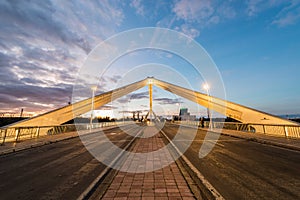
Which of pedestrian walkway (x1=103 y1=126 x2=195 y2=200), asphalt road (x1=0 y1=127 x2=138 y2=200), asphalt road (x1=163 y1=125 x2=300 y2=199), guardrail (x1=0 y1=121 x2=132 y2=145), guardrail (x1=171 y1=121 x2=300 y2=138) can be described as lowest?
asphalt road (x1=0 y1=127 x2=138 y2=200)

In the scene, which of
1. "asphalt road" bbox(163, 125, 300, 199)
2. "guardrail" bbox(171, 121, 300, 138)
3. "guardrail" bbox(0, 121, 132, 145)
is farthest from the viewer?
"guardrail" bbox(171, 121, 300, 138)

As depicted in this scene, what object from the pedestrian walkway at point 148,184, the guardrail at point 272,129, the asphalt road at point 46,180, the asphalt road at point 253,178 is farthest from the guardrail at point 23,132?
the guardrail at point 272,129

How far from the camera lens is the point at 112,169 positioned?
5.85 metres

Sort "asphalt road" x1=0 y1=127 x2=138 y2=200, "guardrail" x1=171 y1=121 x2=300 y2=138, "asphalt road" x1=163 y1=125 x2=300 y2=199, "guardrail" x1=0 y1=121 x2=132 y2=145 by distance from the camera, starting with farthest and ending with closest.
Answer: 1. "guardrail" x1=171 y1=121 x2=300 y2=138
2. "guardrail" x1=0 y1=121 x2=132 y2=145
3. "asphalt road" x1=0 y1=127 x2=138 y2=200
4. "asphalt road" x1=163 y1=125 x2=300 y2=199

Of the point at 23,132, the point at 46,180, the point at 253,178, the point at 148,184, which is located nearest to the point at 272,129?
the point at 253,178

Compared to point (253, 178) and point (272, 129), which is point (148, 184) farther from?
point (272, 129)

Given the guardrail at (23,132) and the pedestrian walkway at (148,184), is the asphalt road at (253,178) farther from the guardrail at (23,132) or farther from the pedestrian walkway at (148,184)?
the guardrail at (23,132)

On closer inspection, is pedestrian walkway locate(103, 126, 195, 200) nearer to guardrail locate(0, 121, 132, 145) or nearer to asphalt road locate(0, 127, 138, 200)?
asphalt road locate(0, 127, 138, 200)

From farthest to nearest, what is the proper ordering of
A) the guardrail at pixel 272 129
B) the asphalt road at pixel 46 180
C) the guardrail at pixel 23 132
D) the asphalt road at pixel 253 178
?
the guardrail at pixel 272 129 → the guardrail at pixel 23 132 → the asphalt road at pixel 46 180 → the asphalt road at pixel 253 178

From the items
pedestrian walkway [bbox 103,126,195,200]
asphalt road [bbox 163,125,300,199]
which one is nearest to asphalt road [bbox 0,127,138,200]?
pedestrian walkway [bbox 103,126,195,200]

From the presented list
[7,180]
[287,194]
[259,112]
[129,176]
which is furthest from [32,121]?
[259,112]

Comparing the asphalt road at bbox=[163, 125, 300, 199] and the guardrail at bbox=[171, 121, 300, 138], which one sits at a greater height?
the guardrail at bbox=[171, 121, 300, 138]

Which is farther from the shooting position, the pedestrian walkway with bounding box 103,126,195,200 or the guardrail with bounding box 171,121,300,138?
the guardrail with bounding box 171,121,300,138

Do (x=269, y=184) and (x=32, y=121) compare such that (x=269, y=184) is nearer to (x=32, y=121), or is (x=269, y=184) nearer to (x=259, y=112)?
(x=259, y=112)
